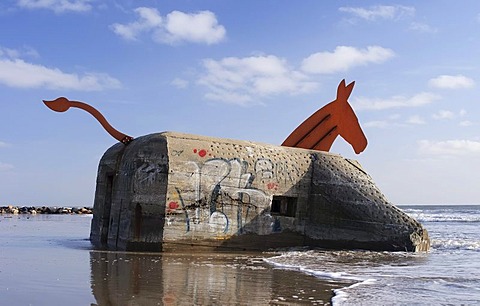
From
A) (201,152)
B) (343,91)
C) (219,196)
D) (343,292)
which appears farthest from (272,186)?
(343,292)

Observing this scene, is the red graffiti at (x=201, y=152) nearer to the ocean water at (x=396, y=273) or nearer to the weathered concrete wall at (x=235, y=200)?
the weathered concrete wall at (x=235, y=200)

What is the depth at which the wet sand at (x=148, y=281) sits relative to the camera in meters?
6.36

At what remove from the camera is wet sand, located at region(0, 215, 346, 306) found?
6.36m

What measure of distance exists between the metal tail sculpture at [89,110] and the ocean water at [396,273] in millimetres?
4513

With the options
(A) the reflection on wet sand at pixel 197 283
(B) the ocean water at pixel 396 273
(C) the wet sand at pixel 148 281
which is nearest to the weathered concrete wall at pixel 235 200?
(B) the ocean water at pixel 396 273

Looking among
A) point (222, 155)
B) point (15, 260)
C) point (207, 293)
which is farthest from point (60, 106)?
point (207, 293)

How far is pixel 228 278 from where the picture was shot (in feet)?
27.0

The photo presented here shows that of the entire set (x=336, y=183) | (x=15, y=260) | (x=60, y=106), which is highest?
(x=60, y=106)

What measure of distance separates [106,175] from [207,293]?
306 inches

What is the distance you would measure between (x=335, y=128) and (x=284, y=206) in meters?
2.90

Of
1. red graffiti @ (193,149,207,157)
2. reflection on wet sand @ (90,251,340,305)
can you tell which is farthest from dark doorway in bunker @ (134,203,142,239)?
red graffiti @ (193,149,207,157)

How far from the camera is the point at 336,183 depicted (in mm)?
14258

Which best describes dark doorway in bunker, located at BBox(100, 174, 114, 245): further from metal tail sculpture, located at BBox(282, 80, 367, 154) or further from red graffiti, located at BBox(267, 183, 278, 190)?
metal tail sculpture, located at BBox(282, 80, 367, 154)

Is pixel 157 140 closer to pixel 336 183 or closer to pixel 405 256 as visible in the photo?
pixel 336 183
